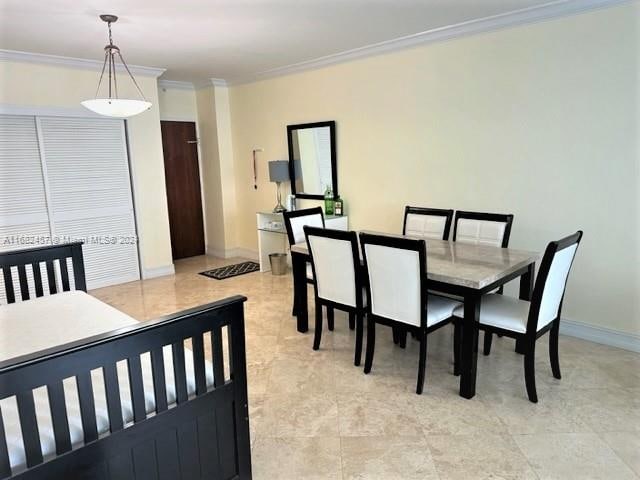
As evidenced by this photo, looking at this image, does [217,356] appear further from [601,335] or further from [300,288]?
[601,335]

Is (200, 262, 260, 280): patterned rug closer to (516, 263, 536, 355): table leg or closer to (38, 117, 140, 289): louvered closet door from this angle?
(38, 117, 140, 289): louvered closet door

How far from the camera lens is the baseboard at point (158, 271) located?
5.29m

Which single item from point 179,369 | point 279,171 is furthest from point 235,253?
point 179,369

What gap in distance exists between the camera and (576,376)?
2746 mm

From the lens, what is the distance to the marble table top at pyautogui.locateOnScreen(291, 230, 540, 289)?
2441 millimetres

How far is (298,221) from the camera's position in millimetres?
3848

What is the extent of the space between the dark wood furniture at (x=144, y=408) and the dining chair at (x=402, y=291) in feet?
3.45

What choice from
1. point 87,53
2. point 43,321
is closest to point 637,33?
point 43,321

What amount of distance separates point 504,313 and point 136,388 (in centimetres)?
198

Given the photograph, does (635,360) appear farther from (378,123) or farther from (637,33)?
(378,123)

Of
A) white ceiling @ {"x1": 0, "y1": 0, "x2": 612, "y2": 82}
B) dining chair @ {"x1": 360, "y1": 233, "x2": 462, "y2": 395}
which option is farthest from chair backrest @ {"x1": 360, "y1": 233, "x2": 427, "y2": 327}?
white ceiling @ {"x1": 0, "y1": 0, "x2": 612, "y2": 82}

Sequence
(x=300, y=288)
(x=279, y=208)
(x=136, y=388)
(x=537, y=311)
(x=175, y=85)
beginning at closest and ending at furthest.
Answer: (x=136, y=388), (x=537, y=311), (x=300, y=288), (x=279, y=208), (x=175, y=85)

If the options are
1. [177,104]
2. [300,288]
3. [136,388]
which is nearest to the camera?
[136,388]

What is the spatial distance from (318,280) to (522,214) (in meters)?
1.70
